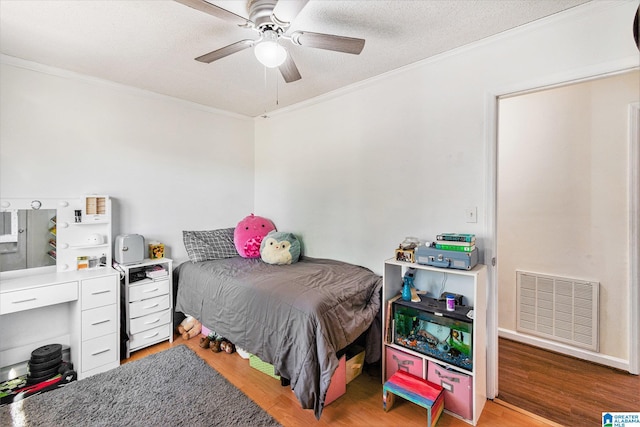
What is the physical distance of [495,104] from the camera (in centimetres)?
203

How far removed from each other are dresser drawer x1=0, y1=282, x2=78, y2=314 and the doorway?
316 centimetres

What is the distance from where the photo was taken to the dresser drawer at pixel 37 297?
2006 millimetres

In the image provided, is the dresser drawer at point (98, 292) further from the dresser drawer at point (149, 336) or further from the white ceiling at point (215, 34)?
the white ceiling at point (215, 34)

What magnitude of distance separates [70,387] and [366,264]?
2.47 meters

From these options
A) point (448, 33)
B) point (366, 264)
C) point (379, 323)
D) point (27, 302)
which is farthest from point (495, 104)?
point (27, 302)

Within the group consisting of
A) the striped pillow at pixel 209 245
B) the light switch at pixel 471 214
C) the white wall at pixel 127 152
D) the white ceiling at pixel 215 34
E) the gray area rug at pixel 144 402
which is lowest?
the gray area rug at pixel 144 402

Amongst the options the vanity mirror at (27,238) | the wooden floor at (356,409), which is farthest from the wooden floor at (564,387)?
the vanity mirror at (27,238)

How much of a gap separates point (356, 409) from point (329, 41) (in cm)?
227

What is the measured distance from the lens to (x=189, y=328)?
2.97 metres

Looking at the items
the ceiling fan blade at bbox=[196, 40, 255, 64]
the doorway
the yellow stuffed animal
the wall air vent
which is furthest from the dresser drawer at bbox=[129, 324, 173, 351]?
the wall air vent

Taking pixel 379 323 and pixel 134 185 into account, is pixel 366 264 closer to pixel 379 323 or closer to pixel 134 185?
pixel 379 323

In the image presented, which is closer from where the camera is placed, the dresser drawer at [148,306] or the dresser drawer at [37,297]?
the dresser drawer at [37,297]

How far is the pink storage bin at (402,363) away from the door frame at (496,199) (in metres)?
0.49
